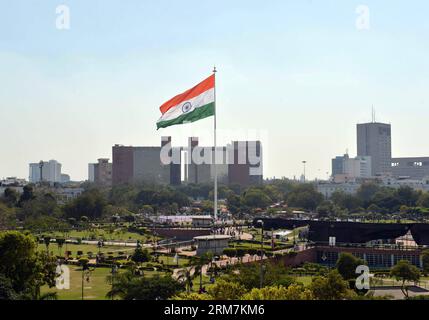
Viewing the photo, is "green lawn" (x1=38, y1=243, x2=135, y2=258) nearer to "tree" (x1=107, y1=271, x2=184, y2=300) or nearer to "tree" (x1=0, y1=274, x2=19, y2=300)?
"tree" (x1=107, y1=271, x2=184, y2=300)

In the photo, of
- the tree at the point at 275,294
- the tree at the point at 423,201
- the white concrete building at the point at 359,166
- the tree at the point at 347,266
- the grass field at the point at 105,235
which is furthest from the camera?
the white concrete building at the point at 359,166

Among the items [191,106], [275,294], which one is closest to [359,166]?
[191,106]

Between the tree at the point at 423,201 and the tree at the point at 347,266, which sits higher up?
the tree at the point at 423,201

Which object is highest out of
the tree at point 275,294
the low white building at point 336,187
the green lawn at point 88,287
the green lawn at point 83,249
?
the low white building at point 336,187

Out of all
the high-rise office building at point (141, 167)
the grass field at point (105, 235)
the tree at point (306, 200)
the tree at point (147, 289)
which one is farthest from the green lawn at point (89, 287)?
the high-rise office building at point (141, 167)

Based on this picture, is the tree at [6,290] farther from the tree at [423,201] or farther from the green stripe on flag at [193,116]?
the tree at [423,201]
